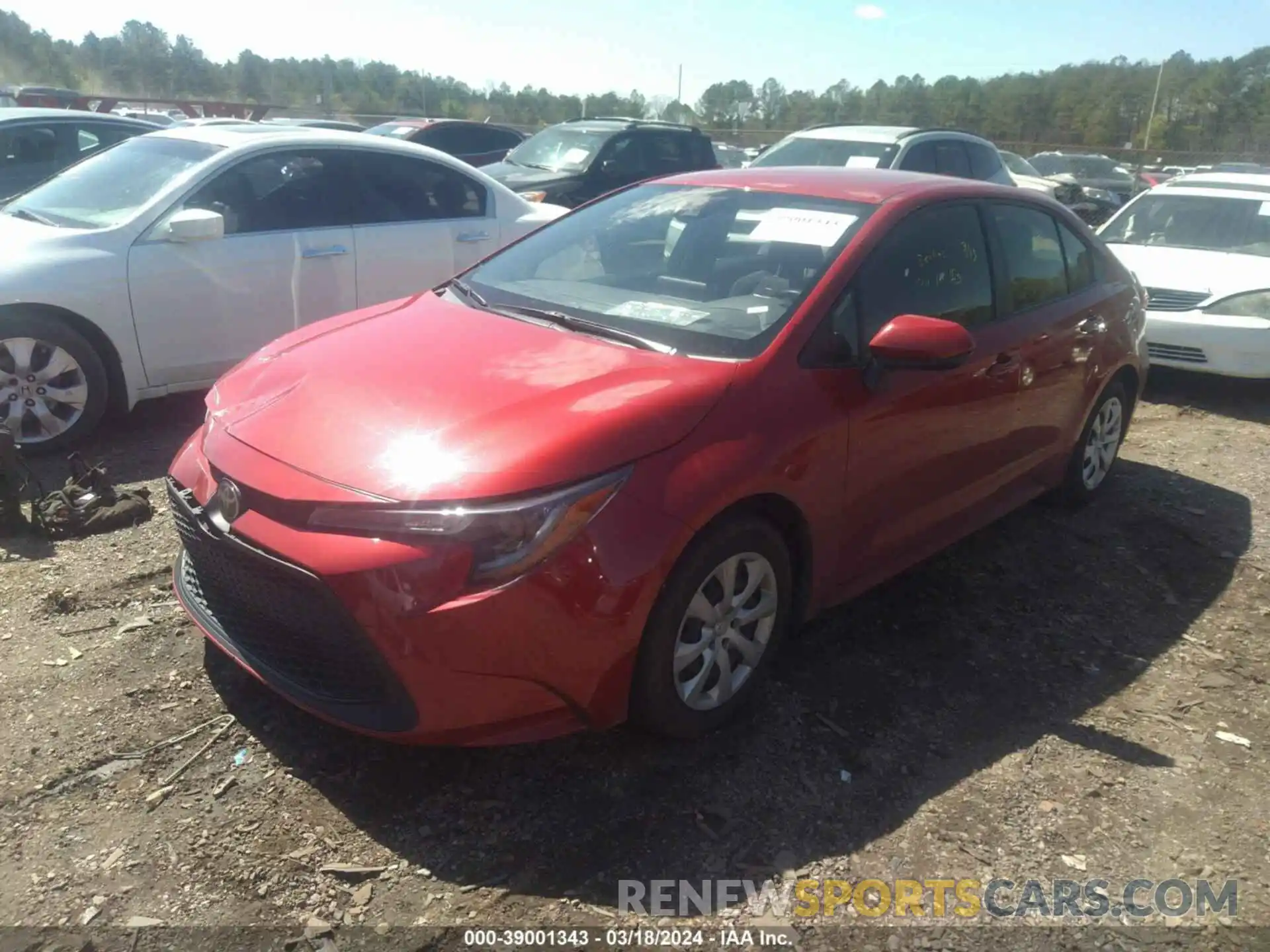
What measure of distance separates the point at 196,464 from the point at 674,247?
1.84m

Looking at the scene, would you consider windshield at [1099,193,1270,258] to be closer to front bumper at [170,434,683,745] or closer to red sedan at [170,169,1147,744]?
red sedan at [170,169,1147,744]

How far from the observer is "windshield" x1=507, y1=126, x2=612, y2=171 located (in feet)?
40.2

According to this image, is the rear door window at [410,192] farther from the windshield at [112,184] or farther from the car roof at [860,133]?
the car roof at [860,133]

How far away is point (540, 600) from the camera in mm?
2520

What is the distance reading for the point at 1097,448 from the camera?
5.22 meters

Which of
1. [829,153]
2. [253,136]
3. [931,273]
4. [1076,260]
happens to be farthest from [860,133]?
[931,273]

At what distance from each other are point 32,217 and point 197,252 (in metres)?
1.06

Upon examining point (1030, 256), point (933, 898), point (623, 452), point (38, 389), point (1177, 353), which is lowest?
point (933, 898)

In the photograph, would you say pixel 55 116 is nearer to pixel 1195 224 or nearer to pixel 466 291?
pixel 466 291

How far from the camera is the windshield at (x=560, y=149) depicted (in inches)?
482

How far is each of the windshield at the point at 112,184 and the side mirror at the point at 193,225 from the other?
322 millimetres

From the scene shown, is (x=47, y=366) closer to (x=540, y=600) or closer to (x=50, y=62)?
(x=540, y=600)

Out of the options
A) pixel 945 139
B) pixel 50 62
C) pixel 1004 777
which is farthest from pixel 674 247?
pixel 50 62

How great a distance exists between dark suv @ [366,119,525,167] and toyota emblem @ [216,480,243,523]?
45.8ft
